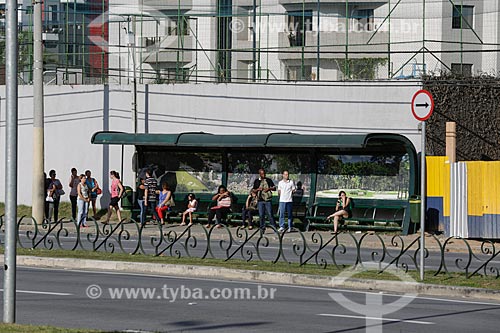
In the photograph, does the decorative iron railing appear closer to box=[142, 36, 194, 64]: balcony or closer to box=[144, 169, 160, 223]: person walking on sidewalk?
box=[144, 169, 160, 223]: person walking on sidewalk

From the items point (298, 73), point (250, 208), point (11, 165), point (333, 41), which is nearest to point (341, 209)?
point (250, 208)

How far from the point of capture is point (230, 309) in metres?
12.9

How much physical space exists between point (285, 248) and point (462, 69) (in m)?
13.0

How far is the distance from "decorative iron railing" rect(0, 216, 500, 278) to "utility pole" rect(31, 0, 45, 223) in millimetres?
767

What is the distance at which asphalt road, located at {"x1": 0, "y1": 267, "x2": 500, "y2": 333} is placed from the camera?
1149cm

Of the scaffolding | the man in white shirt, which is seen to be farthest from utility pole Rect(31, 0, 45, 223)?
the man in white shirt

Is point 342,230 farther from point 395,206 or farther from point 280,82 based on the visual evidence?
point 280,82

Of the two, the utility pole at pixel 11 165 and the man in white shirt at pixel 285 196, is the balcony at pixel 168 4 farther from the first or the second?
the utility pole at pixel 11 165

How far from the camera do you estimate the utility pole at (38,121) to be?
27.8m

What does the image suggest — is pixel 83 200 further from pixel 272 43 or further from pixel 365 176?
pixel 272 43

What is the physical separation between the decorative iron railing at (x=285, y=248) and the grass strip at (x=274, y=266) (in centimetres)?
21

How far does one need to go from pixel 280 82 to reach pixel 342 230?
20.4 feet

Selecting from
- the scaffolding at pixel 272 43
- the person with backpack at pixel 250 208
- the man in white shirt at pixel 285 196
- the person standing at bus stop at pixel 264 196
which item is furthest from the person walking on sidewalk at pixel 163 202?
the scaffolding at pixel 272 43

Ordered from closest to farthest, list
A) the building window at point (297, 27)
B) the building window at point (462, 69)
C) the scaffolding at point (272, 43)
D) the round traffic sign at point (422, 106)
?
1. the round traffic sign at point (422, 106)
2. the building window at point (462, 69)
3. the scaffolding at point (272, 43)
4. the building window at point (297, 27)
